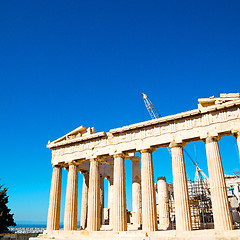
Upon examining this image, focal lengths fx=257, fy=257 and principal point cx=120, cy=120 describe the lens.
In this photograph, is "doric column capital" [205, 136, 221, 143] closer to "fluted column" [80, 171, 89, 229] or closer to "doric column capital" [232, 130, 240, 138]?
"doric column capital" [232, 130, 240, 138]

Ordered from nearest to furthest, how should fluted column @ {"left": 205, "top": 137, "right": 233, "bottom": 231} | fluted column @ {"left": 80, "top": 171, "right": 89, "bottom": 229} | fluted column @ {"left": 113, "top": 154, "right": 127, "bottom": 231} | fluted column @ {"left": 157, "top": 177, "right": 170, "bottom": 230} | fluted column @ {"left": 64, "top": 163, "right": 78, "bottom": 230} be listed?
fluted column @ {"left": 205, "top": 137, "right": 233, "bottom": 231} < fluted column @ {"left": 113, "top": 154, "right": 127, "bottom": 231} < fluted column @ {"left": 64, "top": 163, "right": 78, "bottom": 230} < fluted column @ {"left": 157, "top": 177, "right": 170, "bottom": 230} < fluted column @ {"left": 80, "top": 171, "right": 89, "bottom": 229}

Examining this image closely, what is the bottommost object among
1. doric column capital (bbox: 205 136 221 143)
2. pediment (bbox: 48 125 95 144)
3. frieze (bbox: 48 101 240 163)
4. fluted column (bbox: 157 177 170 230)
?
fluted column (bbox: 157 177 170 230)

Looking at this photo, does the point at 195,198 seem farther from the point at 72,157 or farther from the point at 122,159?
the point at 72,157

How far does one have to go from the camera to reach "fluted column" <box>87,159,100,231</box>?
24922 millimetres

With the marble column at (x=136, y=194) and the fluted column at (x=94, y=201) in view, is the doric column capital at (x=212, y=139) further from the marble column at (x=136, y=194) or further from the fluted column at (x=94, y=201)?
the marble column at (x=136, y=194)

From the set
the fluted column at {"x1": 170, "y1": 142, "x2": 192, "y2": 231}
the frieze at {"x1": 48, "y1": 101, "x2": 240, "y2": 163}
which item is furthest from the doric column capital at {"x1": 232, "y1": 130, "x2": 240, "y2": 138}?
the fluted column at {"x1": 170, "y1": 142, "x2": 192, "y2": 231}

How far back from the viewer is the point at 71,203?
89.7ft

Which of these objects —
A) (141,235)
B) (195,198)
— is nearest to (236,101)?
(141,235)

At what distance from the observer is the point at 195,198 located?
33094 mm

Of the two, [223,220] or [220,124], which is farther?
[220,124]

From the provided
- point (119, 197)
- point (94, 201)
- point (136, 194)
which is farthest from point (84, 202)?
point (119, 197)

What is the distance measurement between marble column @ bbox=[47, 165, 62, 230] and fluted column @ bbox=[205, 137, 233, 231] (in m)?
16.7

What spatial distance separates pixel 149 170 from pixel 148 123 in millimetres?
4443

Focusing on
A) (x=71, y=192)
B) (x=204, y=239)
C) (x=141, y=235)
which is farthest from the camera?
(x=71, y=192)
